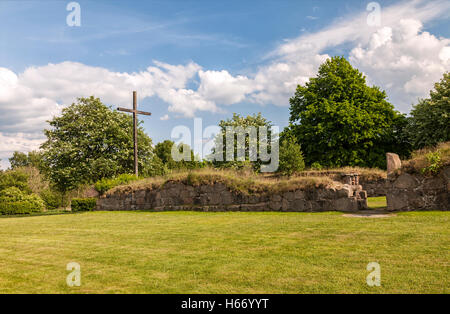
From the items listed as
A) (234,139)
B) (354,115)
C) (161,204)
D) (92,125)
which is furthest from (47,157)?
(354,115)

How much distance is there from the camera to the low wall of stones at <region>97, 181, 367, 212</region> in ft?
44.8

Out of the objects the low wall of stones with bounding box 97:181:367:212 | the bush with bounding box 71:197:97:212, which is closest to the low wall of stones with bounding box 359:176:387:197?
the low wall of stones with bounding box 97:181:367:212

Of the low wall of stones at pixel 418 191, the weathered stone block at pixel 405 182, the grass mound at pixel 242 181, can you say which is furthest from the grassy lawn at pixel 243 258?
the grass mound at pixel 242 181

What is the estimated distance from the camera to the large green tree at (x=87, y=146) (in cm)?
3108

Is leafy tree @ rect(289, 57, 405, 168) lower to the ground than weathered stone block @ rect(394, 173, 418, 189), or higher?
higher

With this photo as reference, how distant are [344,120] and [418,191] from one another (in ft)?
66.7

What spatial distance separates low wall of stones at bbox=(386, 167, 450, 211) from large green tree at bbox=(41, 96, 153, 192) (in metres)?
25.2

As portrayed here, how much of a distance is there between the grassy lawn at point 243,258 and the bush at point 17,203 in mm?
18790

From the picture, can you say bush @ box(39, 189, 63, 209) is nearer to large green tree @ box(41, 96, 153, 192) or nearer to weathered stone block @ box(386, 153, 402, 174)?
large green tree @ box(41, 96, 153, 192)
